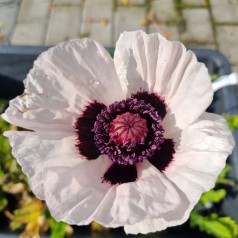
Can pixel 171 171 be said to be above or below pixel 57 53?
below

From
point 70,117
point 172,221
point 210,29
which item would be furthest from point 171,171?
point 210,29

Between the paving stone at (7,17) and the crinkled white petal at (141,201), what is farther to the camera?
the paving stone at (7,17)

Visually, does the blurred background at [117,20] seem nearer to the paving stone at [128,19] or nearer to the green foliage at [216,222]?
the paving stone at [128,19]

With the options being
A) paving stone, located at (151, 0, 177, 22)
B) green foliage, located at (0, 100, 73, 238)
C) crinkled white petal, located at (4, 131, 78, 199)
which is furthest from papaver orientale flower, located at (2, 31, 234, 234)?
paving stone, located at (151, 0, 177, 22)

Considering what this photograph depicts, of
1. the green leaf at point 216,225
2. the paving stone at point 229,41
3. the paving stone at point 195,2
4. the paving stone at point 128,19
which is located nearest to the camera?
the green leaf at point 216,225

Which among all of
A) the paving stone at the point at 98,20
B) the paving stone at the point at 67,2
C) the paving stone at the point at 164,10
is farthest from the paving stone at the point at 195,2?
the paving stone at the point at 67,2

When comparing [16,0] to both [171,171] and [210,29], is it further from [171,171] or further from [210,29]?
[171,171]
